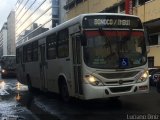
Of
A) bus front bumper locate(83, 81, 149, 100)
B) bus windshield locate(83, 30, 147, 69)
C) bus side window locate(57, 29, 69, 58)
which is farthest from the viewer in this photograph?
bus side window locate(57, 29, 69, 58)

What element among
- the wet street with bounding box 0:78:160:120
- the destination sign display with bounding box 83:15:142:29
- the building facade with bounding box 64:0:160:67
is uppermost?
the building facade with bounding box 64:0:160:67

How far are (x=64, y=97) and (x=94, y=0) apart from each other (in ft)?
126

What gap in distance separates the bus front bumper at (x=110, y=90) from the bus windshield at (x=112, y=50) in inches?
24.1

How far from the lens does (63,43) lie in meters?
14.7

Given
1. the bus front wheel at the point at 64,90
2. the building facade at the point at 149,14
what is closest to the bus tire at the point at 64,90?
the bus front wheel at the point at 64,90

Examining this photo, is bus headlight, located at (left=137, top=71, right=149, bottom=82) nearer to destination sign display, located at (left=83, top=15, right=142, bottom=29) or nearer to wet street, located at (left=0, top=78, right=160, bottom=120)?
wet street, located at (left=0, top=78, right=160, bottom=120)

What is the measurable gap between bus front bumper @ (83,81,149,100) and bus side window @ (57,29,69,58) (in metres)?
2.16

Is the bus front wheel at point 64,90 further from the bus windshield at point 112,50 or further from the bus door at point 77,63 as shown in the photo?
the bus windshield at point 112,50

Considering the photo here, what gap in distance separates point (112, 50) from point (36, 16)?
85108 millimetres

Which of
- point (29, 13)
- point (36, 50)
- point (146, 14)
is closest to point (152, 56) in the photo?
point (146, 14)

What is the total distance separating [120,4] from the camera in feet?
139

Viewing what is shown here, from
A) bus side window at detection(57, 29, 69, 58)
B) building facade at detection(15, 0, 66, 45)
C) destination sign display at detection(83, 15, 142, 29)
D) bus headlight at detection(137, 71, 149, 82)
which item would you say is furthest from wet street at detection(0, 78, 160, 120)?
building facade at detection(15, 0, 66, 45)

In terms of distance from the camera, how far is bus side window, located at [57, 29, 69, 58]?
46.8 feet

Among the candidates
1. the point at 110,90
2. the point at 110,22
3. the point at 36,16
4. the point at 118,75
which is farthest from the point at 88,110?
the point at 36,16
